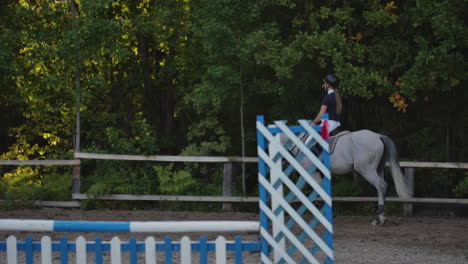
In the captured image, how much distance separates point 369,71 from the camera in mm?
13336

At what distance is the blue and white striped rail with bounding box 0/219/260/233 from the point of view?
5117 mm

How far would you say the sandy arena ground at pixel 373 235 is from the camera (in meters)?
8.64

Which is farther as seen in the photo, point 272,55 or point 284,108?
point 284,108

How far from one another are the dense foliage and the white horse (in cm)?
147

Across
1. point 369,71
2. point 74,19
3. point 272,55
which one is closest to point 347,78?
point 369,71

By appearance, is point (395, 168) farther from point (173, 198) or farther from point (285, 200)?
point (285, 200)

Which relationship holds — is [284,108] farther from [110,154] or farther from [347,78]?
[110,154]

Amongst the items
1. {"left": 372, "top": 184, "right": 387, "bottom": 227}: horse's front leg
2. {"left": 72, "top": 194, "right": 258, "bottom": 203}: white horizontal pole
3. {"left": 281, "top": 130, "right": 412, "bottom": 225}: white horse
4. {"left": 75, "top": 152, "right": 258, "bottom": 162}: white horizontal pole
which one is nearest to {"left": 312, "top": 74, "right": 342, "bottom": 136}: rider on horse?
{"left": 281, "top": 130, "right": 412, "bottom": 225}: white horse

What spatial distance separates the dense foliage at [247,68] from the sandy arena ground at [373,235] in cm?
96

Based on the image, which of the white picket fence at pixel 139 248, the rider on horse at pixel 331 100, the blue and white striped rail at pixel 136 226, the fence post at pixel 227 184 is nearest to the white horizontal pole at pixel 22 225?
the blue and white striped rail at pixel 136 226

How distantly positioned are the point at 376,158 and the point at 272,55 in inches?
112

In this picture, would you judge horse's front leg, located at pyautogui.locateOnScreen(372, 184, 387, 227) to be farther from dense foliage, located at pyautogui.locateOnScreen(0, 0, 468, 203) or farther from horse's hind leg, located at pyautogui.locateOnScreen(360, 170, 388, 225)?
dense foliage, located at pyautogui.locateOnScreen(0, 0, 468, 203)

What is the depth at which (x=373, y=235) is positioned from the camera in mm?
10516

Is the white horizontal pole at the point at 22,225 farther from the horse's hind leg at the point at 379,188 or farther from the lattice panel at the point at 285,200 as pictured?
the horse's hind leg at the point at 379,188
